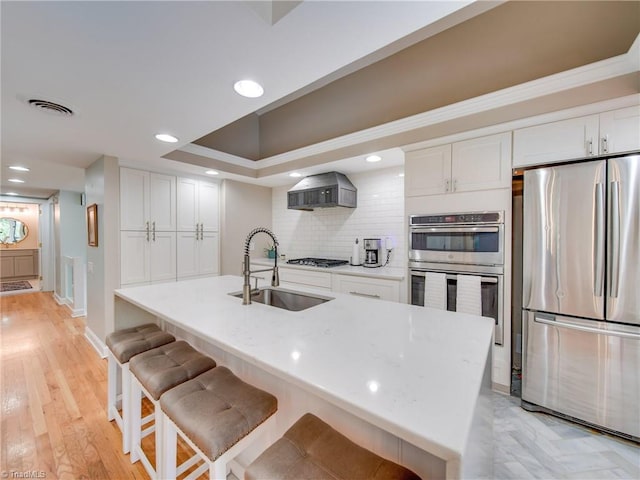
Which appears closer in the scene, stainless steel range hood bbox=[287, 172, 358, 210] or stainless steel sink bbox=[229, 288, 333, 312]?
stainless steel sink bbox=[229, 288, 333, 312]

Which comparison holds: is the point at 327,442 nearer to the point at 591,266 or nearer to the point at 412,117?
the point at 591,266

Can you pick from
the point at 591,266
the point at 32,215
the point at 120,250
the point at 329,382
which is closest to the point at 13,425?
the point at 120,250

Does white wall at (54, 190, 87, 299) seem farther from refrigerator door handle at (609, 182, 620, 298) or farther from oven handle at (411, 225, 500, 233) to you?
refrigerator door handle at (609, 182, 620, 298)

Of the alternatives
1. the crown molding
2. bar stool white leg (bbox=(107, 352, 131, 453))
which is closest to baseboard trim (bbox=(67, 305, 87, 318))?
bar stool white leg (bbox=(107, 352, 131, 453))

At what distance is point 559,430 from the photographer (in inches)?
69.1

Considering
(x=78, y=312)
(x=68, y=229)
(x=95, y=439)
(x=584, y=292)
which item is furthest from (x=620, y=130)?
(x=68, y=229)

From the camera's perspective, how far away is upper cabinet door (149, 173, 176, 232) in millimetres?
3232

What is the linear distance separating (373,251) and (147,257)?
2773mm

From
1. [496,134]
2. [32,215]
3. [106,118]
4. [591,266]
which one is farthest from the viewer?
[32,215]

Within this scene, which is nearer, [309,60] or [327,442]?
[327,442]

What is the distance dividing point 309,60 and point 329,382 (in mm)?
1427

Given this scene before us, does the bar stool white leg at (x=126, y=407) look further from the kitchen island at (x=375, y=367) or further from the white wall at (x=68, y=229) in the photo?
the white wall at (x=68, y=229)

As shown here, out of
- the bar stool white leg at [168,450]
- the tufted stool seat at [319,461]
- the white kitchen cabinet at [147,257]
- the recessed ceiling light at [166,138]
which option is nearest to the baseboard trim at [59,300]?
the white kitchen cabinet at [147,257]

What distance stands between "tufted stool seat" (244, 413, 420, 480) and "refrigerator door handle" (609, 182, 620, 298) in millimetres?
1859
